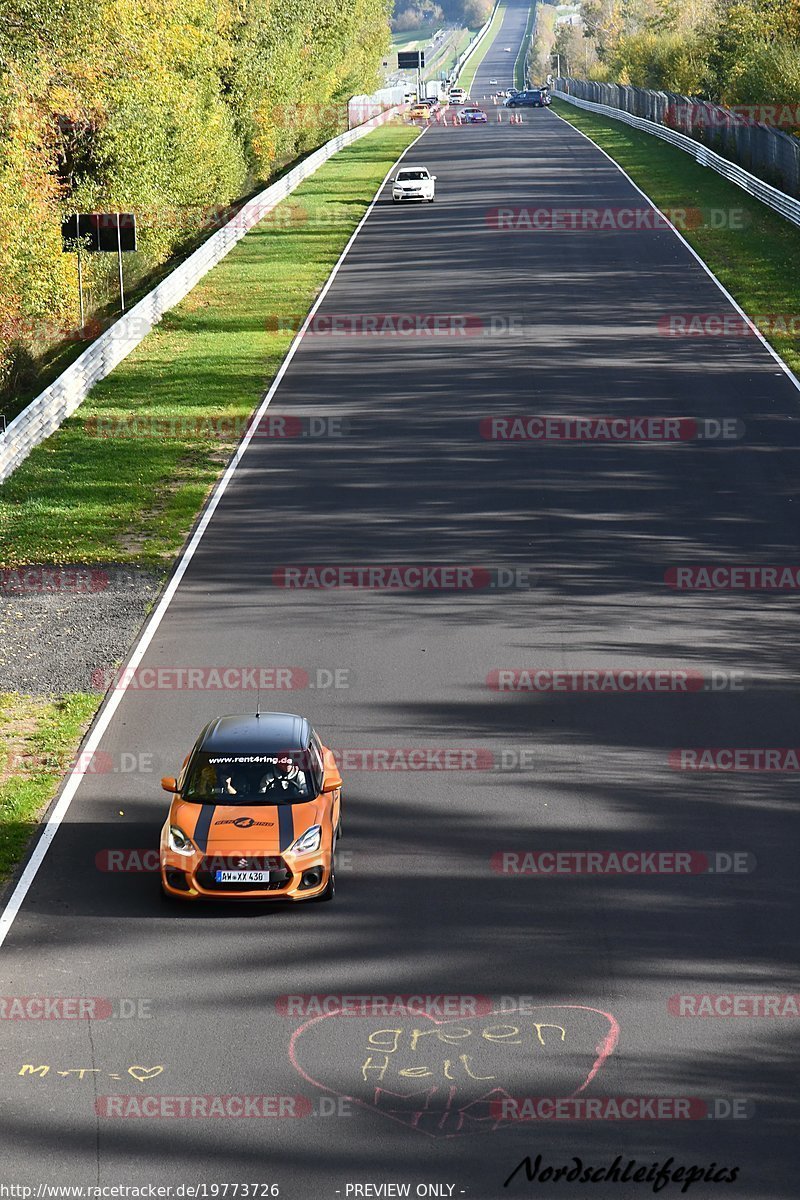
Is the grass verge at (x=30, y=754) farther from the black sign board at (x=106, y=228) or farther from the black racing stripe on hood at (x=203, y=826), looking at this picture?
the black sign board at (x=106, y=228)

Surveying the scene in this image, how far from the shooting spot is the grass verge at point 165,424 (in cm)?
2523

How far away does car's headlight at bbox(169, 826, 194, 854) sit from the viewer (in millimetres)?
13469

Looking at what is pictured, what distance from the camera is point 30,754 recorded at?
17.2 m

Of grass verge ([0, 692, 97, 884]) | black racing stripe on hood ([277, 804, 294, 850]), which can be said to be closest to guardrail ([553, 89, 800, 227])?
grass verge ([0, 692, 97, 884])

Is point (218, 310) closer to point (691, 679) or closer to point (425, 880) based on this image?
point (691, 679)

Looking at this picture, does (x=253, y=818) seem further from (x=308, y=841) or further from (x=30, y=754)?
(x=30, y=754)

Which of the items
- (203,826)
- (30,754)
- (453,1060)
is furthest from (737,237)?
(453,1060)

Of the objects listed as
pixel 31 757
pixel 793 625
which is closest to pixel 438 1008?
pixel 31 757

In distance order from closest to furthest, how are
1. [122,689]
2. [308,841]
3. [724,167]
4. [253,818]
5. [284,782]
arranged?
1. [308,841]
2. [253,818]
3. [284,782]
4. [122,689]
5. [724,167]

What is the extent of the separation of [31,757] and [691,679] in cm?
809

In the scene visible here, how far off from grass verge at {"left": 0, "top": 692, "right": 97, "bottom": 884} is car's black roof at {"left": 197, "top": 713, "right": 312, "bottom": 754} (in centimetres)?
234

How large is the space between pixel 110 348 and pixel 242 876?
85.6ft

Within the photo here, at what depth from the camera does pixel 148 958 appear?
12.9 metres

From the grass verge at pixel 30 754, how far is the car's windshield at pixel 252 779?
7.26ft
